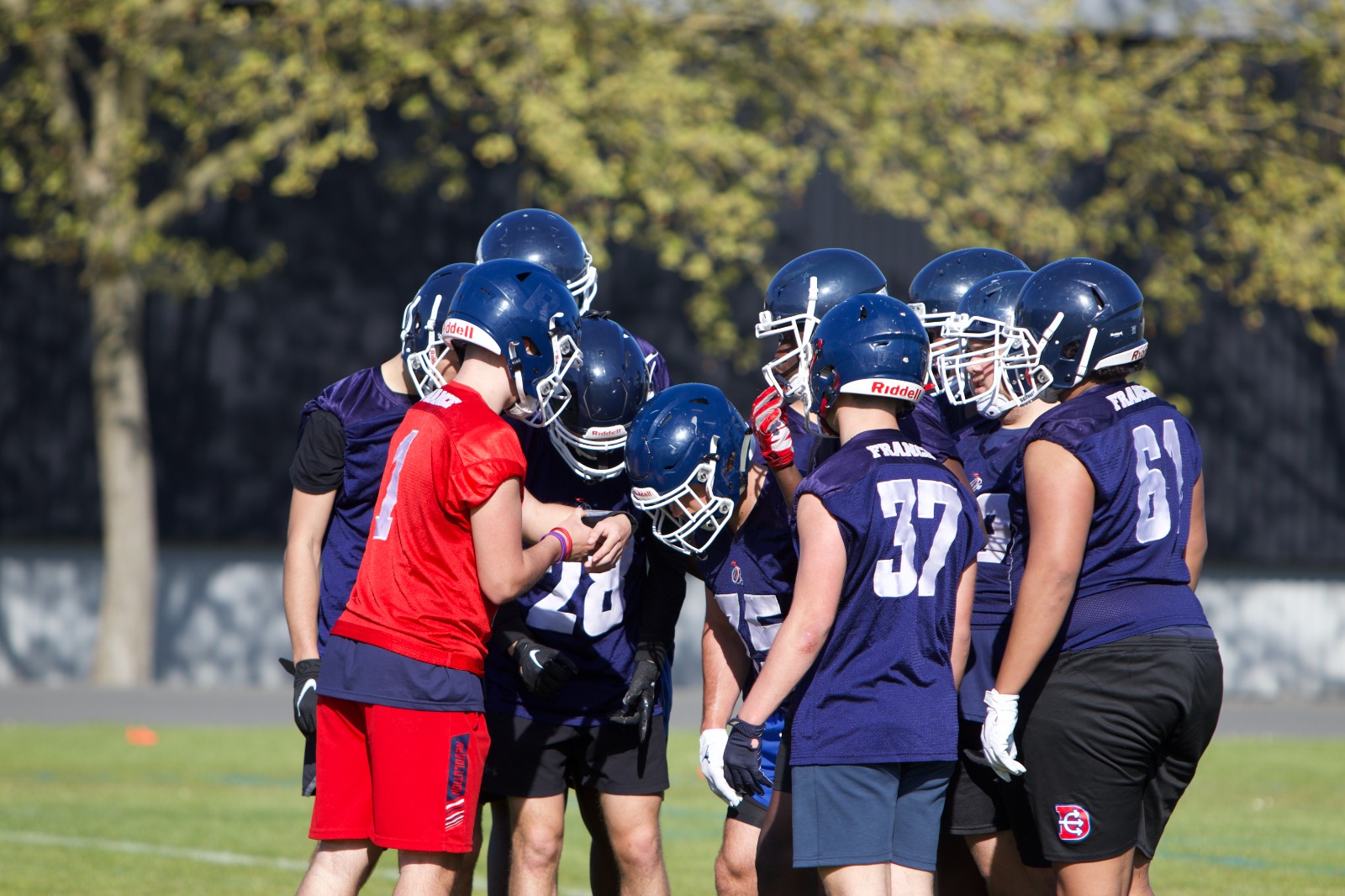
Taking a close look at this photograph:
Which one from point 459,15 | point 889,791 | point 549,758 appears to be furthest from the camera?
point 459,15

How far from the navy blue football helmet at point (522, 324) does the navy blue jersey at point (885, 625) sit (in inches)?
33.7

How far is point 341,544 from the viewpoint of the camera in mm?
5094

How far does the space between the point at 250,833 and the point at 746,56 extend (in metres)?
9.93

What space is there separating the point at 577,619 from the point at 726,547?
0.64 metres

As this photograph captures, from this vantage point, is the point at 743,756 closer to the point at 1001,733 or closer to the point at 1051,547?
the point at 1001,733

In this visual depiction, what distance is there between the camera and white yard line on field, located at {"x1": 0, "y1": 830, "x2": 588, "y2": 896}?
7.22 metres

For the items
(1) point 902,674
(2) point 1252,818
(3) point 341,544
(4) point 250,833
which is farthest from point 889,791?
(2) point 1252,818

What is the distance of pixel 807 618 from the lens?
397cm

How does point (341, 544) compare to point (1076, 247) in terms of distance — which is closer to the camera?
point (341, 544)

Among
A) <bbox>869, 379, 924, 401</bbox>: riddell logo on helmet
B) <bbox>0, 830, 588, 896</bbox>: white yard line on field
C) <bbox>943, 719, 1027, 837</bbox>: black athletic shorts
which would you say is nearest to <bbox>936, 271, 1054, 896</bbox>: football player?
<bbox>943, 719, 1027, 837</bbox>: black athletic shorts

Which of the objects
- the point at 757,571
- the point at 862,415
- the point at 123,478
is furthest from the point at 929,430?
the point at 123,478

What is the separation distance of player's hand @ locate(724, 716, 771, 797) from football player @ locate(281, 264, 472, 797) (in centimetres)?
156

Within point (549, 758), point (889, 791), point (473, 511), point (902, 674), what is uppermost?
point (473, 511)

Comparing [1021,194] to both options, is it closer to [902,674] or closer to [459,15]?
[459,15]
